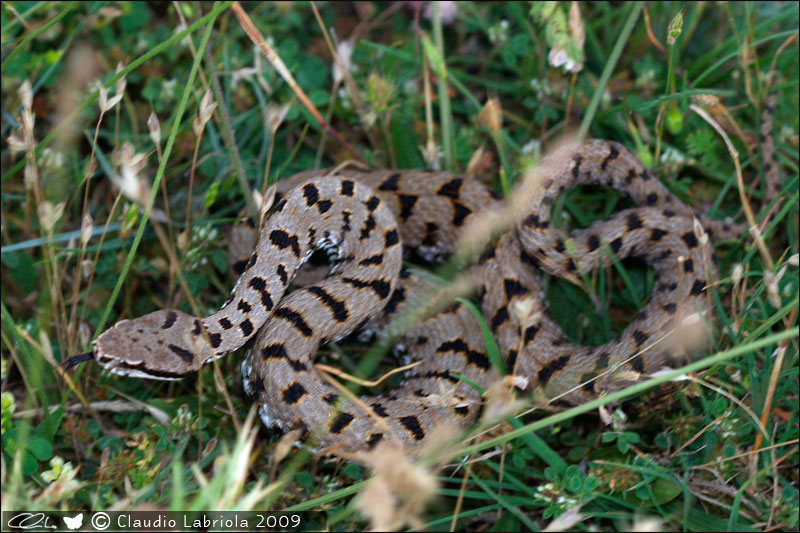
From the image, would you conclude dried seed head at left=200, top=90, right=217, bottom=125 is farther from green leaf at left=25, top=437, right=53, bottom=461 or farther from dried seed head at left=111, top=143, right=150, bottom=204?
green leaf at left=25, top=437, right=53, bottom=461

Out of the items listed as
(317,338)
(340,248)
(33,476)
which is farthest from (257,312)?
→ (33,476)

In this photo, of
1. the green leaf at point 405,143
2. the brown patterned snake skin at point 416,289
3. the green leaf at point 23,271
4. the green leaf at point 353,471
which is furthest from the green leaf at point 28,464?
the green leaf at point 405,143

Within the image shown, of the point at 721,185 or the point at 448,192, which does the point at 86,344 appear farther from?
the point at 721,185

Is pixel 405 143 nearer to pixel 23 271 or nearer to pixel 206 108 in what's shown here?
pixel 206 108

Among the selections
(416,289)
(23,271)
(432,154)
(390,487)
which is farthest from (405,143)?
(390,487)

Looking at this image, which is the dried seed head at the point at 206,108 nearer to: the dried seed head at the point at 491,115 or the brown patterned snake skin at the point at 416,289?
the brown patterned snake skin at the point at 416,289
